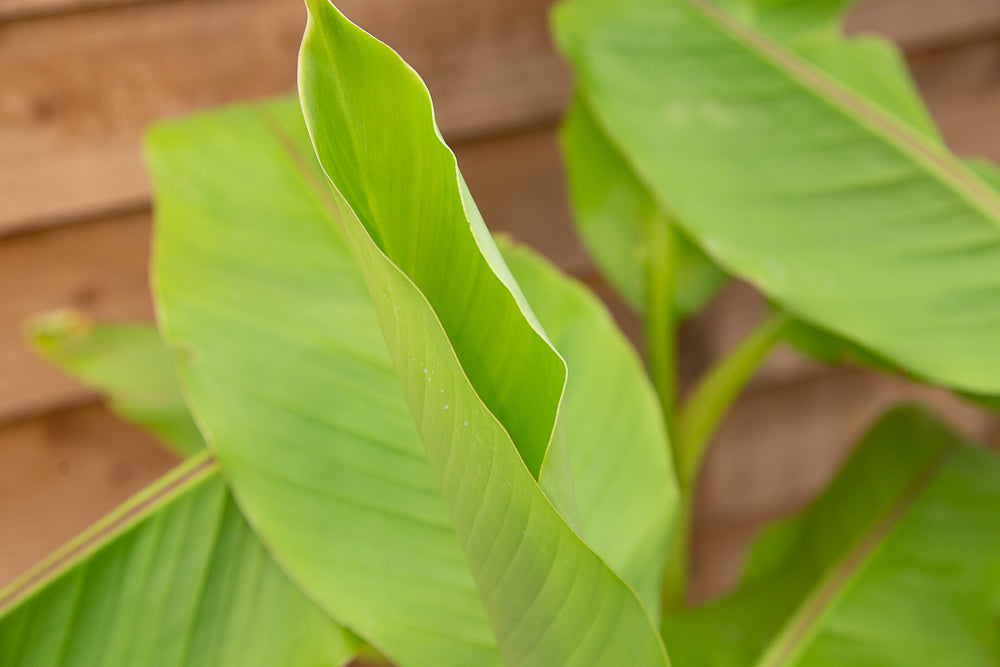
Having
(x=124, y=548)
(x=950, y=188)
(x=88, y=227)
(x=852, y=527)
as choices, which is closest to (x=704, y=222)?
(x=950, y=188)

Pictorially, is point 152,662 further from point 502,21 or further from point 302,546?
point 502,21

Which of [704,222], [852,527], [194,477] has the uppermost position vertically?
[704,222]

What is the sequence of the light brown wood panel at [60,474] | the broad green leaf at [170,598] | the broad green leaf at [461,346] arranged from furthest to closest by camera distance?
the light brown wood panel at [60,474] < the broad green leaf at [170,598] < the broad green leaf at [461,346]

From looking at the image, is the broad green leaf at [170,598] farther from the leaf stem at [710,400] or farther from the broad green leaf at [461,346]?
the leaf stem at [710,400]


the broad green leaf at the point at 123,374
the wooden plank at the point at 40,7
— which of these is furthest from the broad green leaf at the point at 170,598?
the wooden plank at the point at 40,7

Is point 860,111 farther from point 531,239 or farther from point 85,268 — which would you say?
point 85,268

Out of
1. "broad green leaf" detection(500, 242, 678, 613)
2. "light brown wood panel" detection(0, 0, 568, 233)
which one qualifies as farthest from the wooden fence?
"broad green leaf" detection(500, 242, 678, 613)

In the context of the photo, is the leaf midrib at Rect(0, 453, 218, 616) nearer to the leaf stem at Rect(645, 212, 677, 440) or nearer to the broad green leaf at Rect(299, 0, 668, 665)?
the broad green leaf at Rect(299, 0, 668, 665)
